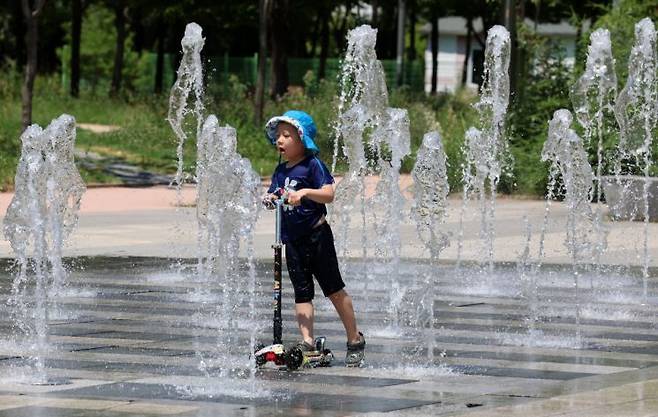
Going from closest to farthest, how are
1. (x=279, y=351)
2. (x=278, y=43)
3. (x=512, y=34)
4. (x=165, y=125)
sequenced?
(x=279, y=351), (x=512, y=34), (x=165, y=125), (x=278, y=43)

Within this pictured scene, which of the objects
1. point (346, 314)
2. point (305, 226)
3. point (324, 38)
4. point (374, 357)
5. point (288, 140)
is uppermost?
point (324, 38)

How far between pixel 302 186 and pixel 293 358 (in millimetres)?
983

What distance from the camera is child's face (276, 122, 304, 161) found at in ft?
31.1

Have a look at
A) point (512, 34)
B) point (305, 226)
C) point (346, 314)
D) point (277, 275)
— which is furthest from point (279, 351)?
point (512, 34)

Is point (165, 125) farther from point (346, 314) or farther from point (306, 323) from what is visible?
point (306, 323)

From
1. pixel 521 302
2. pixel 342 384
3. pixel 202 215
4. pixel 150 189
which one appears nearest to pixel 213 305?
pixel 521 302

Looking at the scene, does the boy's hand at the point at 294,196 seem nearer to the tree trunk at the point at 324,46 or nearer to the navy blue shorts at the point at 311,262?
the navy blue shorts at the point at 311,262

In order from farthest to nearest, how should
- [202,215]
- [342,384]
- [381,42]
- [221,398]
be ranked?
[381,42] < [202,215] < [342,384] < [221,398]

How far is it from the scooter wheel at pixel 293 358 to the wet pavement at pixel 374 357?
0.19 ft

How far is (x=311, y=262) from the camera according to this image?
9.56 m

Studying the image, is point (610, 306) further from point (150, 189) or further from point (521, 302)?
point (150, 189)

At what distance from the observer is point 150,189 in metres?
25.4

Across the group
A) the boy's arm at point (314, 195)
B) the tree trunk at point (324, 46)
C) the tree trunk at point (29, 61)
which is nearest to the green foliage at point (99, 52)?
the tree trunk at point (324, 46)

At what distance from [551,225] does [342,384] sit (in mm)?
11304
